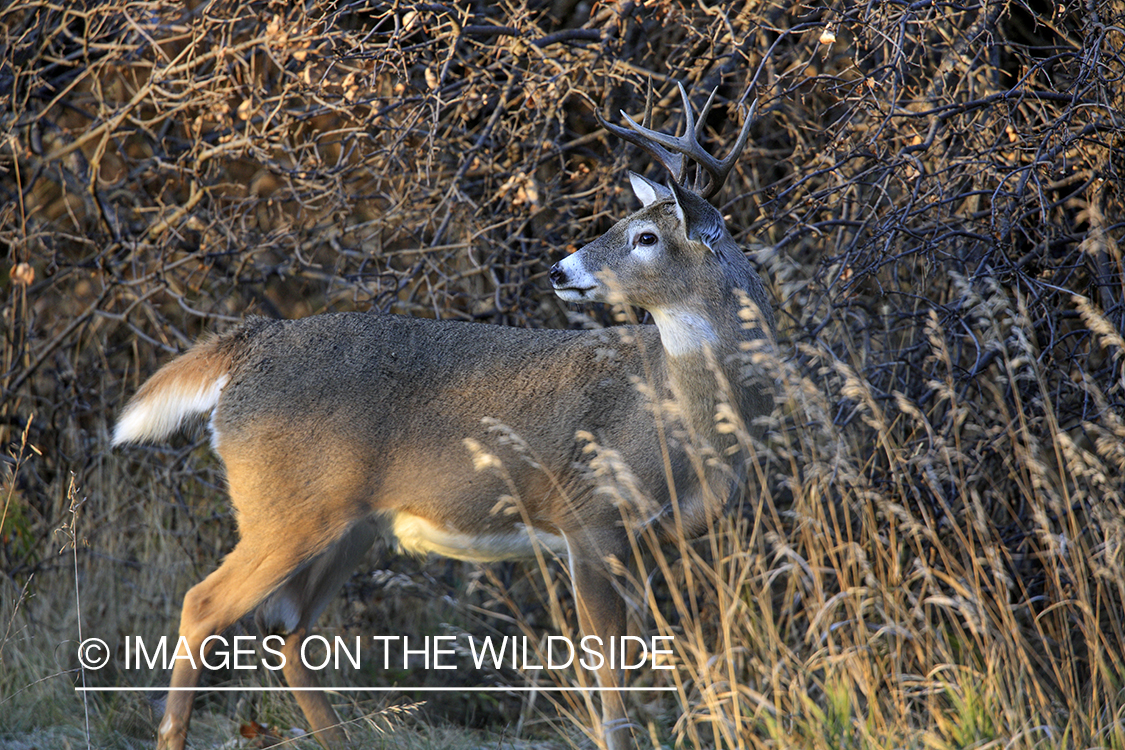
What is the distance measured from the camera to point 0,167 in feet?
17.6

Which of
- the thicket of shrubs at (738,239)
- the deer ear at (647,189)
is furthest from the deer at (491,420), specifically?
the thicket of shrubs at (738,239)

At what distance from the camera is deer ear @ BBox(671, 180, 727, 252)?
154 inches

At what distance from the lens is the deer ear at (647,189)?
443 cm

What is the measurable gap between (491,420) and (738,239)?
7.18ft

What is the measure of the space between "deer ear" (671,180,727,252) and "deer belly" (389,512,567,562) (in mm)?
1250

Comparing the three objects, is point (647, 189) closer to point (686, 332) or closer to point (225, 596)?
point (686, 332)

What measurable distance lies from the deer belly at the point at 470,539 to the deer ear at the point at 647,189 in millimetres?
1426

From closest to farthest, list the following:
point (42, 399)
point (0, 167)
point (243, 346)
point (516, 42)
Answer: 1. point (243, 346)
2. point (516, 42)
3. point (0, 167)
4. point (42, 399)

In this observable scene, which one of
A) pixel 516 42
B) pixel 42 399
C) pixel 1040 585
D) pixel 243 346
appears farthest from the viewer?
pixel 42 399

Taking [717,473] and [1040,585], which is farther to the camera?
[1040,585]

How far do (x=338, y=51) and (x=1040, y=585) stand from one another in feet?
12.6

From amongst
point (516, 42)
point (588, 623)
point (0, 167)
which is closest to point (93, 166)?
point (0, 167)

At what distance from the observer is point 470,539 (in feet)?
13.5

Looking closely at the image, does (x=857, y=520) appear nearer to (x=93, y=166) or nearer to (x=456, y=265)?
(x=456, y=265)
